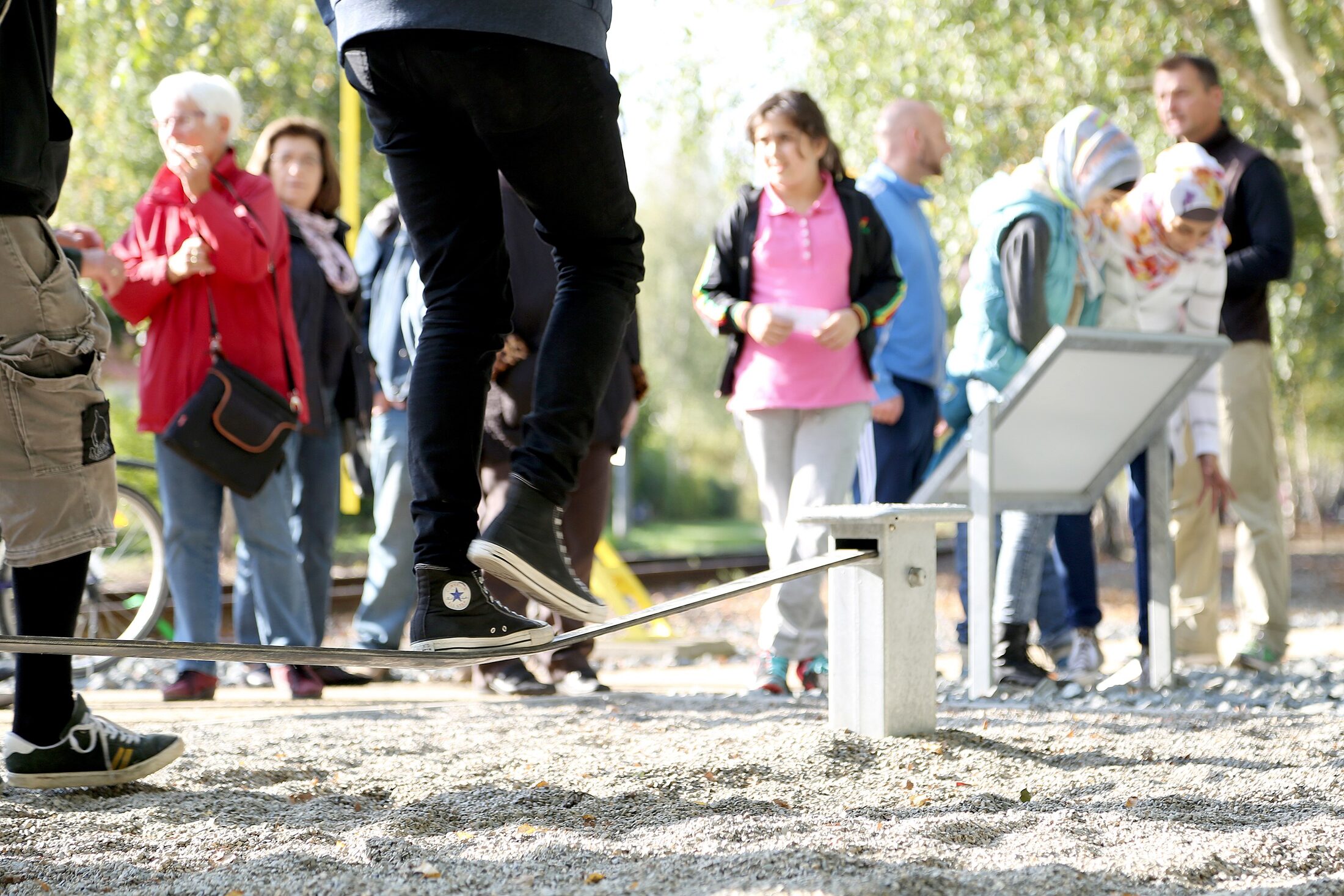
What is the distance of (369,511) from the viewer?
2367cm

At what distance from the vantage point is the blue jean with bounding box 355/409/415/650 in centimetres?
575

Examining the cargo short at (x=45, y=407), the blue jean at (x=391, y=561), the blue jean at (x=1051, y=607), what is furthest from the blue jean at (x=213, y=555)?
the blue jean at (x=1051, y=607)

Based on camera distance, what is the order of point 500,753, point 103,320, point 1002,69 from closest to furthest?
point 103,320
point 500,753
point 1002,69

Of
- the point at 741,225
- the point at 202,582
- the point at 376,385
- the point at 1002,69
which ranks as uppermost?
the point at 1002,69

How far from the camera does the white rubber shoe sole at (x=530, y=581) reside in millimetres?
2557

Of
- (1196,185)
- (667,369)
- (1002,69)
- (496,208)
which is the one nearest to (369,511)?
(1002,69)

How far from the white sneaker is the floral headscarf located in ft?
4.96

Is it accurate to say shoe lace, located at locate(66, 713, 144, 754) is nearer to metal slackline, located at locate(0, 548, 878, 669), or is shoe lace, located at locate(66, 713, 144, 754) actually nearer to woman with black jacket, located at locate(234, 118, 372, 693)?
metal slackline, located at locate(0, 548, 878, 669)

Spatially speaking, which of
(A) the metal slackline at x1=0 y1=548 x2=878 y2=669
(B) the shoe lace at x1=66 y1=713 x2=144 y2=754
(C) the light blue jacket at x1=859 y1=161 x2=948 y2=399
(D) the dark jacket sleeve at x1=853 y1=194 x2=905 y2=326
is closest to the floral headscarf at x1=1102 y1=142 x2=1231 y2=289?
(C) the light blue jacket at x1=859 y1=161 x2=948 y2=399

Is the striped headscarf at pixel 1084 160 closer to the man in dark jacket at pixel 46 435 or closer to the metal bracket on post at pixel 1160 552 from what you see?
the metal bracket on post at pixel 1160 552

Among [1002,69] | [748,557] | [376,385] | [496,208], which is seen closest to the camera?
[496,208]

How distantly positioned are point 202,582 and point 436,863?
2.95m

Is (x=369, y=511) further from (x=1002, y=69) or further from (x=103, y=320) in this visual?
(x=103, y=320)

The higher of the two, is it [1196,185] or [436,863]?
[1196,185]
